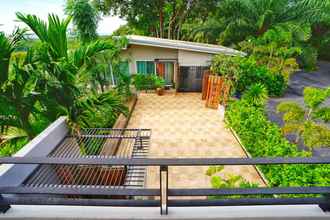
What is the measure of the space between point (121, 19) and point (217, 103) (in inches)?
512

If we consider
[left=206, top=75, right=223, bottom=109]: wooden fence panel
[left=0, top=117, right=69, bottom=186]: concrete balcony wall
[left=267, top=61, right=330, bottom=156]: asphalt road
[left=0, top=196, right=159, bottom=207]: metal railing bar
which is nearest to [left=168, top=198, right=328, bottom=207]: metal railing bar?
[left=0, top=196, right=159, bottom=207]: metal railing bar

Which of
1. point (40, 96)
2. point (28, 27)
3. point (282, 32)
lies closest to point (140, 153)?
point (40, 96)

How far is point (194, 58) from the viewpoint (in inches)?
456

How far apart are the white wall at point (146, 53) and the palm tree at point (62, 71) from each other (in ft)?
25.0

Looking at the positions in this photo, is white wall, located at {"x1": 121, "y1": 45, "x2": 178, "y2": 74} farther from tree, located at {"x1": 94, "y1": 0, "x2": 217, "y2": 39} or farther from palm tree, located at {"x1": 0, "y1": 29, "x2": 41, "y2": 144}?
palm tree, located at {"x1": 0, "y1": 29, "x2": 41, "y2": 144}

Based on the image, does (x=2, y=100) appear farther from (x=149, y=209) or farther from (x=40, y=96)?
(x=149, y=209)

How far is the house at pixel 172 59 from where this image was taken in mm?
11219

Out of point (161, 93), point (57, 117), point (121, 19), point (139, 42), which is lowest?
point (161, 93)

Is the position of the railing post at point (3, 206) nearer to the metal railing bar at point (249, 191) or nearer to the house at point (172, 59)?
the metal railing bar at point (249, 191)

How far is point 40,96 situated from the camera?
390 cm

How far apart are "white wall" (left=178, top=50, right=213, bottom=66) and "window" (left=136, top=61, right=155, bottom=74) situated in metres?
1.62

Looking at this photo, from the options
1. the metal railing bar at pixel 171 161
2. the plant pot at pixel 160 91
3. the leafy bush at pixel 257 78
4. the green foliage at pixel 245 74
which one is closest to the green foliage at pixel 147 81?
the plant pot at pixel 160 91

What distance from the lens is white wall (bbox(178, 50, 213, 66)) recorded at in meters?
11.5

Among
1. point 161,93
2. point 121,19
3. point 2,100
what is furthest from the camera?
point 121,19
